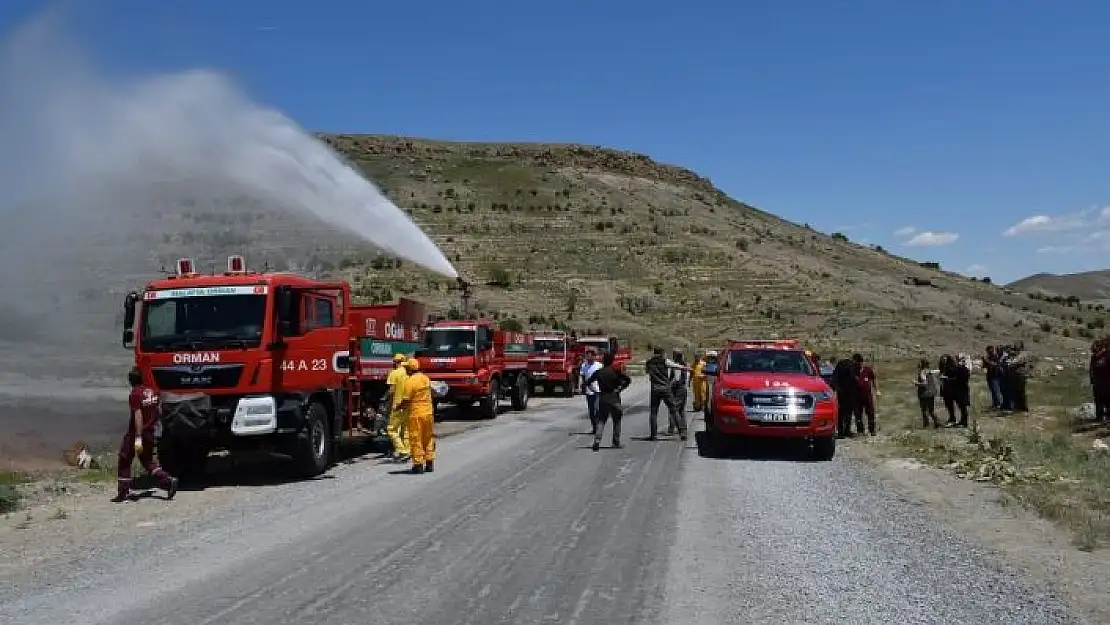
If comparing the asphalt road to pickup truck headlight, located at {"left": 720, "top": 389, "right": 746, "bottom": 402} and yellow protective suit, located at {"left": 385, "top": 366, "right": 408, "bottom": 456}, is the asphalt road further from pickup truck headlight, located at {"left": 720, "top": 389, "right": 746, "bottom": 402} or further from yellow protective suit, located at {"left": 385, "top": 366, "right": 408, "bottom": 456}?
pickup truck headlight, located at {"left": 720, "top": 389, "right": 746, "bottom": 402}

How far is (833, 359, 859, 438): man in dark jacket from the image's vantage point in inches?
→ 722

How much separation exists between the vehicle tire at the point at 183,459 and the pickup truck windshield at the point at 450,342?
1057 centimetres

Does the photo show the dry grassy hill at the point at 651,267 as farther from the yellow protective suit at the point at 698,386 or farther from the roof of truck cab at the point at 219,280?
the roof of truck cab at the point at 219,280

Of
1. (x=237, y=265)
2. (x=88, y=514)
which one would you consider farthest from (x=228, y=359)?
(x=88, y=514)

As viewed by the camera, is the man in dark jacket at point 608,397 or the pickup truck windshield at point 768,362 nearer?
the pickup truck windshield at point 768,362

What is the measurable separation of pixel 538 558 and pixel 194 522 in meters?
4.26

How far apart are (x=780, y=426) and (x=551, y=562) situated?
7.60 metres

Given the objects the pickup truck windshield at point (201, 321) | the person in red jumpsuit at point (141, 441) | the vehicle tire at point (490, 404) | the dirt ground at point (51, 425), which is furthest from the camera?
the vehicle tire at point (490, 404)

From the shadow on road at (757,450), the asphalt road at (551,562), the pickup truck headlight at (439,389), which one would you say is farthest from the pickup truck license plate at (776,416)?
the pickup truck headlight at (439,389)

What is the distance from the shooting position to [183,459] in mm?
13508

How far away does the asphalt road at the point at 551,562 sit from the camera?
6.29 metres

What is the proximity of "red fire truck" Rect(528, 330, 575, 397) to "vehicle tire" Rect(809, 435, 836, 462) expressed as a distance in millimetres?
18165

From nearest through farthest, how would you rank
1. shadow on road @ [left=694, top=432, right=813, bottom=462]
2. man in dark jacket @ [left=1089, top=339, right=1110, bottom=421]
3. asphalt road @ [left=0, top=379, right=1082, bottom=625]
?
1. asphalt road @ [left=0, top=379, right=1082, bottom=625]
2. shadow on road @ [left=694, top=432, right=813, bottom=462]
3. man in dark jacket @ [left=1089, top=339, right=1110, bottom=421]

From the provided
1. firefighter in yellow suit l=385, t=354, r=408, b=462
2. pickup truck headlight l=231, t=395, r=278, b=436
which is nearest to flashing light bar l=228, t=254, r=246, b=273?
pickup truck headlight l=231, t=395, r=278, b=436
